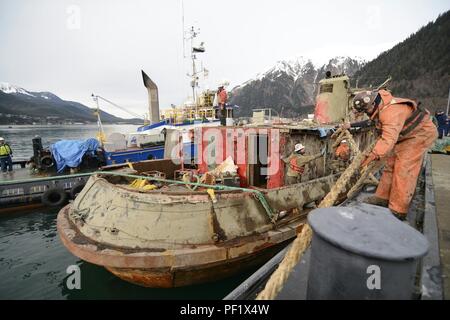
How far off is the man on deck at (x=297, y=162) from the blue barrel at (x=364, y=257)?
4.05 m

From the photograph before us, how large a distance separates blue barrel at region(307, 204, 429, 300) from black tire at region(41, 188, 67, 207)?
468 inches

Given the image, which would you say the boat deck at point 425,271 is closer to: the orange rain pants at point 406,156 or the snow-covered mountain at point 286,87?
the orange rain pants at point 406,156

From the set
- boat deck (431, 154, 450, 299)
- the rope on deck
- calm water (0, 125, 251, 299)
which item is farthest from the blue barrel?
calm water (0, 125, 251, 299)

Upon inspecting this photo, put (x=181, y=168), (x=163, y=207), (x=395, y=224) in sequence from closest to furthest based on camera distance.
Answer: (x=395, y=224) → (x=163, y=207) → (x=181, y=168)

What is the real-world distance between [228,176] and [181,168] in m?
2.84

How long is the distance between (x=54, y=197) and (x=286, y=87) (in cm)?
12791

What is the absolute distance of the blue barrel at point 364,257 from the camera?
1.59 meters

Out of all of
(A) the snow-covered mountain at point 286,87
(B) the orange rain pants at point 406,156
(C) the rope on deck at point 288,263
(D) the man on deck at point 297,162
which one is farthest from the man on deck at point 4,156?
(A) the snow-covered mountain at point 286,87

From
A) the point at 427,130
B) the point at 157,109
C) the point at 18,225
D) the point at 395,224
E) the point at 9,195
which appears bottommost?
the point at 18,225

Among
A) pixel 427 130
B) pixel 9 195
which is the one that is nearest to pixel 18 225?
pixel 9 195

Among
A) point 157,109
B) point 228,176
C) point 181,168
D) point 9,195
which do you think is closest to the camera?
point 228,176

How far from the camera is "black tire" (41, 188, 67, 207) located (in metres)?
10.7

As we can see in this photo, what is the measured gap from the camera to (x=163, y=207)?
4.55 metres
